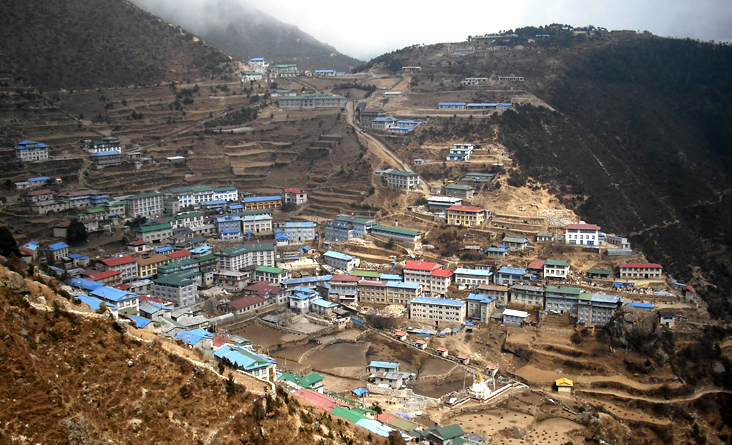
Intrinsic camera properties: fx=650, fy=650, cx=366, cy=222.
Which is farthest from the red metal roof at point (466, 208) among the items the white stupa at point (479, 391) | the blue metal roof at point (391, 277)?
the white stupa at point (479, 391)

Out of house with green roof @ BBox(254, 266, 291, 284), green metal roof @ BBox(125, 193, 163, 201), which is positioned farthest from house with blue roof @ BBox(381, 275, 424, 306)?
green metal roof @ BBox(125, 193, 163, 201)

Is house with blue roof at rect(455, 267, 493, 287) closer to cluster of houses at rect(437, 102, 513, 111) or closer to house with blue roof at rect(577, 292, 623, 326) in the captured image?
house with blue roof at rect(577, 292, 623, 326)

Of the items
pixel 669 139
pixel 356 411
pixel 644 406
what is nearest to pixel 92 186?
pixel 356 411

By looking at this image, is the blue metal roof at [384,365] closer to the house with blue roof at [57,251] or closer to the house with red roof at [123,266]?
the house with red roof at [123,266]

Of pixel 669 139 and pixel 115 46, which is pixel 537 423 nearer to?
pixel 669 139

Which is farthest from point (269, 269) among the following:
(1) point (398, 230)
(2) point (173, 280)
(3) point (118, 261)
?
(1) point (398, 230)

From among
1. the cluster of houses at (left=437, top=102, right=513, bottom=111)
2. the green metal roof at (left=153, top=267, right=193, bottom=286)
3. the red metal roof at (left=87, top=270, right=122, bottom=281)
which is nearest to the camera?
the red metal roof at (left=87, top=270, right=122, bottom=281)
